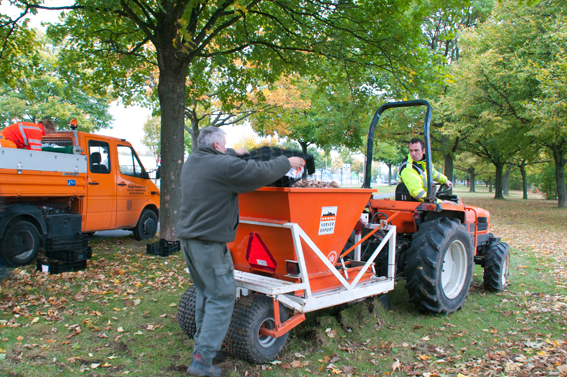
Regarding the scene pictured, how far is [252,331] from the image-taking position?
3.62m

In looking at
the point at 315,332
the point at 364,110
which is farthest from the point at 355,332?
the point at 364,110

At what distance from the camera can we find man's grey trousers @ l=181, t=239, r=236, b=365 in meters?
3.43

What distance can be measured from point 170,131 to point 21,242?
3432mm

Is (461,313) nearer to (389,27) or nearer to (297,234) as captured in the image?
(297,234)

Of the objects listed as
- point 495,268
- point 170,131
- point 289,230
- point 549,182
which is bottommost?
point 495,268

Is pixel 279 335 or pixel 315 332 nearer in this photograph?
pixel 279 335

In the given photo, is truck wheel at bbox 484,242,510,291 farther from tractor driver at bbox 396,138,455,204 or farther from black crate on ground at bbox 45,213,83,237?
black crate on ground at bbox 45,213,83,237

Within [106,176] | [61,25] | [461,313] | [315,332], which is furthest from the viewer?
[61,25]

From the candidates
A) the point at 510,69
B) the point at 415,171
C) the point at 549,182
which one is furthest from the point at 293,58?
the point at 549,182

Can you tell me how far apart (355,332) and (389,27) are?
635 cm

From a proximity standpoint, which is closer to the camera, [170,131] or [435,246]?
[435,246]

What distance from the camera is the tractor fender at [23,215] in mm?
6730

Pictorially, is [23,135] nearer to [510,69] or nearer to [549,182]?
[510,69]

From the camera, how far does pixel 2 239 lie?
6781mm
